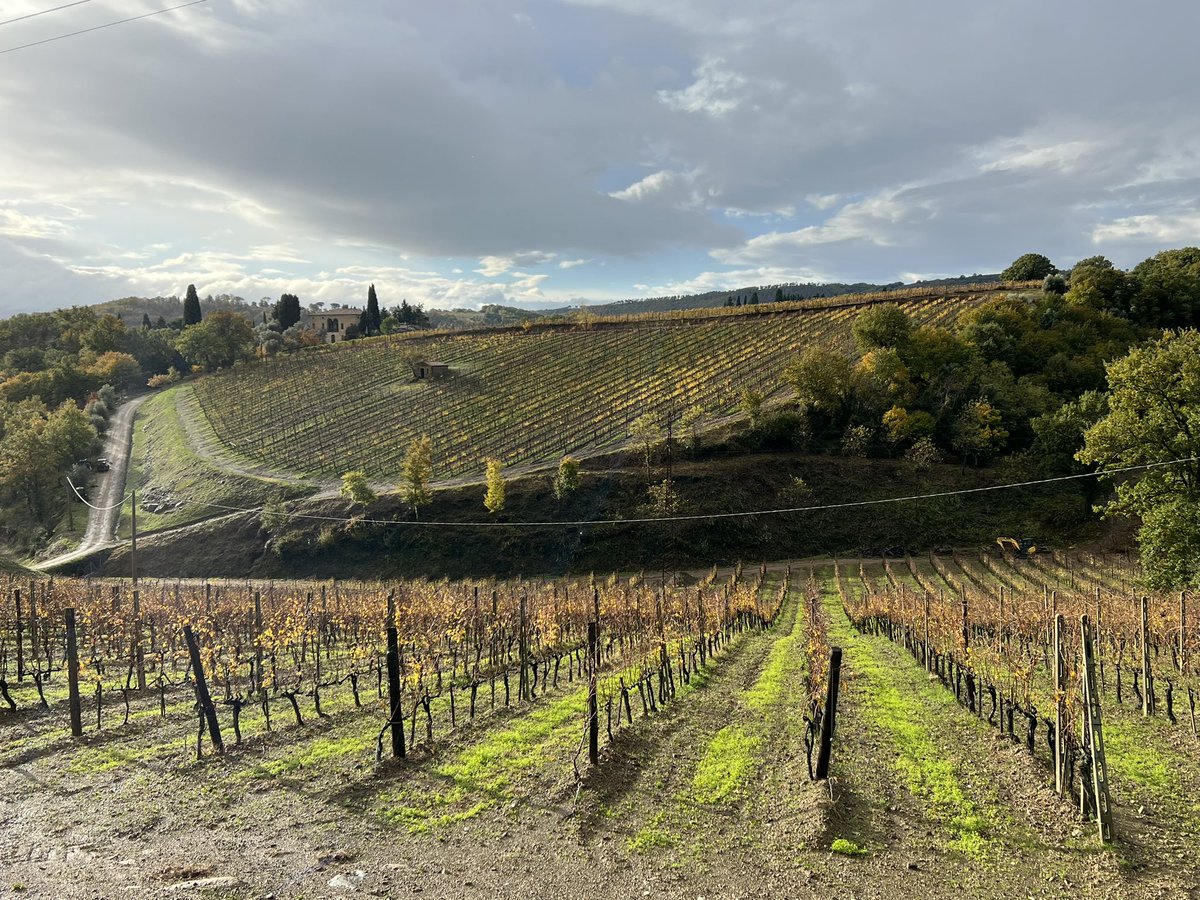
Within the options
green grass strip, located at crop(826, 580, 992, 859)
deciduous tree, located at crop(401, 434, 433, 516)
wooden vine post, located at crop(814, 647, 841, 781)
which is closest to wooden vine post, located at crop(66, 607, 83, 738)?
wooden vine post, located at crop(814, 647, 841, 781)

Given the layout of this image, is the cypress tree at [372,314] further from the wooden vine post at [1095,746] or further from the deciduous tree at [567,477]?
the wooden vine post at [1095,746]

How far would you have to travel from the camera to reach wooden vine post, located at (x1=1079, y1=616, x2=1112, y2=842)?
7.64 meters

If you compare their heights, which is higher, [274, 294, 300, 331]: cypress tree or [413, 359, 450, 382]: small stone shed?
[274, 294, 300, 331]: cypress tree

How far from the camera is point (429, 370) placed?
73500 millimetres

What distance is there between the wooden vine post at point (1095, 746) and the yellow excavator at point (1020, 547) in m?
35.3

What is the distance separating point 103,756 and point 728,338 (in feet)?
226

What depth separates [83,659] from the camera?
20094 millimetres

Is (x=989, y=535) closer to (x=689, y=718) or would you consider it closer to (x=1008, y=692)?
(x=1008, y=692)

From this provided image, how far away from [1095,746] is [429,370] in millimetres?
71871

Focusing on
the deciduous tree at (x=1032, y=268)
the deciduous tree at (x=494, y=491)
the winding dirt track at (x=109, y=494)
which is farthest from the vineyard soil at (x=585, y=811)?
the deciduous tree at (x=1032, y=268)

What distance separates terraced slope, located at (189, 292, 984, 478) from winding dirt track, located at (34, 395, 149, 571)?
9.01 meters

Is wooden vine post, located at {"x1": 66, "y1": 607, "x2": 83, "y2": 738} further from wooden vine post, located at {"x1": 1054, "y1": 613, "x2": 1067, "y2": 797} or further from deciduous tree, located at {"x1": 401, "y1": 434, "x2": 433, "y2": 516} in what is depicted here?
deciduous tree, located at {"x1": 401, "y1": 434, "x2": 433, "y2": 516}

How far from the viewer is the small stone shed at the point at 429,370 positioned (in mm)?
72812

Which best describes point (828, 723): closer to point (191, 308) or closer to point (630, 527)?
point (630, 527)
